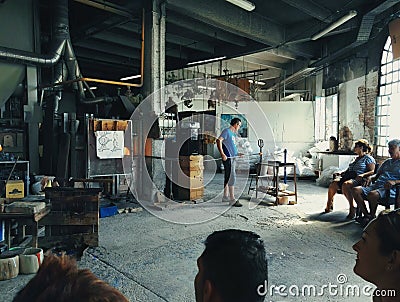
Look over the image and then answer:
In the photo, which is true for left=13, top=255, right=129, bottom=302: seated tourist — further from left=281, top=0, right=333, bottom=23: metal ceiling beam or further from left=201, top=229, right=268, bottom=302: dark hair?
left=281, top=0, right=333, bottom=23: metal ceiling beam

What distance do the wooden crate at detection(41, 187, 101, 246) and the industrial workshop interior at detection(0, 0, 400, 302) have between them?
0.04ft

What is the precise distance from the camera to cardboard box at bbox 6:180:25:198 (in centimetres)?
431

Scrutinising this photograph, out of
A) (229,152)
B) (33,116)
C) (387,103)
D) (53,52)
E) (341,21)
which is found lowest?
(229,152)

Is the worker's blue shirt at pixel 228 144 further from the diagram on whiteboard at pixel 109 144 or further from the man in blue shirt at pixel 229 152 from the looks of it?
the diagram on whiteboard at pixel 109 144

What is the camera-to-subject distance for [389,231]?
128 cm

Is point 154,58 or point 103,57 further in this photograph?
point 103,57

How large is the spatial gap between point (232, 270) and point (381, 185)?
4.15 metres

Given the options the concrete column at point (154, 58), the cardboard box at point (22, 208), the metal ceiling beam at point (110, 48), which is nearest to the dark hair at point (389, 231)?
the cardboard box at point (22, 208)

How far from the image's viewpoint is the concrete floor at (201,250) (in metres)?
2.83

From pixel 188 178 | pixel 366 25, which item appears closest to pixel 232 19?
pixel 366 25

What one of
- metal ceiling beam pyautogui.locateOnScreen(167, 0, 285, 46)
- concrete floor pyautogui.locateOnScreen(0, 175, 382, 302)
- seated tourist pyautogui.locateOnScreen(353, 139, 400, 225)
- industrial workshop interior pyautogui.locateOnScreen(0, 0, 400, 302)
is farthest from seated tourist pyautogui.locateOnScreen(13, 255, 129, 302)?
metal ceiling beam pyautogui.locateOnScreen(167, 0, 285, 46)

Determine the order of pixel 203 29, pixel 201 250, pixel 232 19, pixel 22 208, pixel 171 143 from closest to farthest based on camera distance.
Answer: pixel 22 208
pixel 201 250
pixel 171 143
pixel 232 19
pixel 203 29

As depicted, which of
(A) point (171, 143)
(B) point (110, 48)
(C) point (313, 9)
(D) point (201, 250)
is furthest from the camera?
(B) point (110, 48)

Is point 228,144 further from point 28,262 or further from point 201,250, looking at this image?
point 28,262
